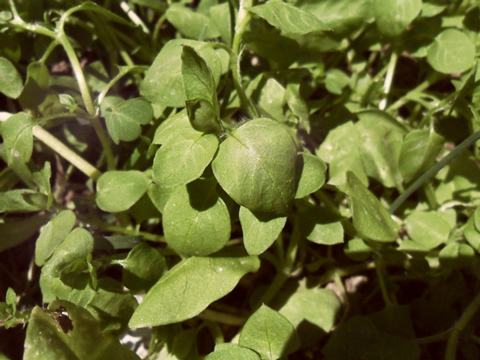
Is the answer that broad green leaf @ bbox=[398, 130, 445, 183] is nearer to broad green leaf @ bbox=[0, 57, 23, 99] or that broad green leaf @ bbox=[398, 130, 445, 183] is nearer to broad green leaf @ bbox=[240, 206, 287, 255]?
broad green leaf @ bbox=[240, 206, 287, 255]

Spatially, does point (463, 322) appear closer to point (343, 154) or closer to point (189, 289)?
point (343, 154)

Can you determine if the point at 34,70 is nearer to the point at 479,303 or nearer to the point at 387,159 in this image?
the point at 387,159

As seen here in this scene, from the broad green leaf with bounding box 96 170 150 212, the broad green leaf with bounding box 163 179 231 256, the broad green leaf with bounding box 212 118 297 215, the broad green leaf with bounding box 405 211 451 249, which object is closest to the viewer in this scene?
the broad green leaf with bounding box 212 118 297 215

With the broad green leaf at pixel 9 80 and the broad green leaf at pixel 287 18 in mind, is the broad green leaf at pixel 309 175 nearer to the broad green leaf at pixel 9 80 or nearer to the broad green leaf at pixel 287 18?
the broad green leaf at pixel 287 18

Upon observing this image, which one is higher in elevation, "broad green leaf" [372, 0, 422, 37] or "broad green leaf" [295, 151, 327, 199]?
"broad green leaf" [372, 0, 422, 37]

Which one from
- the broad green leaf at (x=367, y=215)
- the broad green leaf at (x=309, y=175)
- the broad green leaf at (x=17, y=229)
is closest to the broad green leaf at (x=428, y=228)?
the broad green leaf at (x=367, y=215)

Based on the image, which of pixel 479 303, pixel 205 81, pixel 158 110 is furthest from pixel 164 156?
pixel 479 303

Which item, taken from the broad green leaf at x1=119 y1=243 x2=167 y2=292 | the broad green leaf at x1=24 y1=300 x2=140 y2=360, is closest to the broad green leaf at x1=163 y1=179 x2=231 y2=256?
the broad green leaf at x1=119 y1=243 x2=167 y2=292
